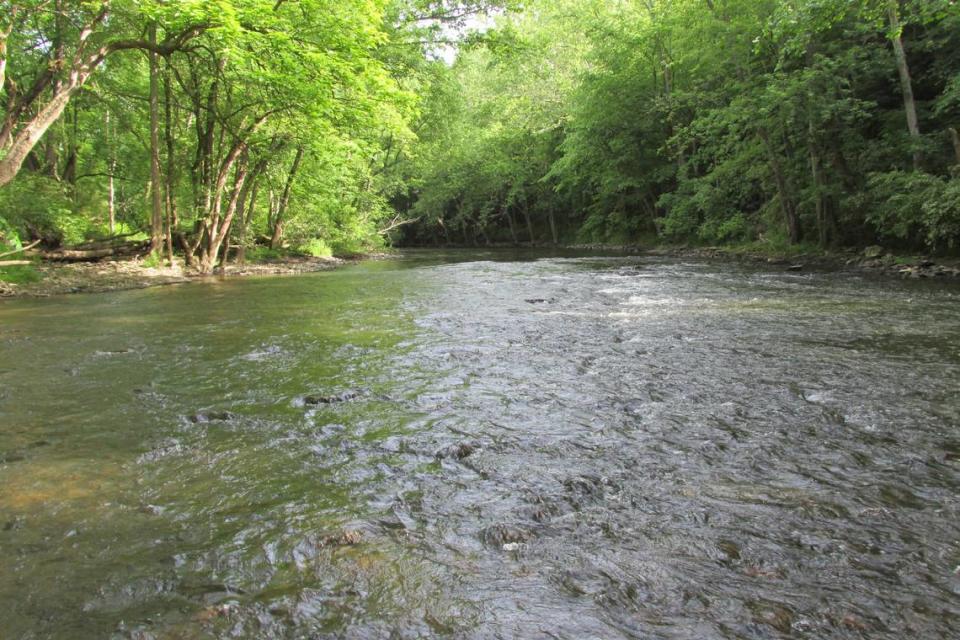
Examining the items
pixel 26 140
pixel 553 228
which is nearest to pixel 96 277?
pixel 26 140

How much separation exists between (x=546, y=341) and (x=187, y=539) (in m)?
5.82

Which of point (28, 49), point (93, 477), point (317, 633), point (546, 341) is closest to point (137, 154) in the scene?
point (28, 49)

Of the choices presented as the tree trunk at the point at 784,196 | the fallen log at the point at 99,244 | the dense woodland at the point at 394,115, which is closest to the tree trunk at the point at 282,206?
the dense woodland at the point at 394,115

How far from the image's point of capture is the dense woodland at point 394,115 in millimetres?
14250

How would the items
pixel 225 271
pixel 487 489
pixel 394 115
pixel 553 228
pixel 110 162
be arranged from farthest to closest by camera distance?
pixel 553 228
pixel 110 162
pixel 225 271
pixel 394 115
pixel 487 489

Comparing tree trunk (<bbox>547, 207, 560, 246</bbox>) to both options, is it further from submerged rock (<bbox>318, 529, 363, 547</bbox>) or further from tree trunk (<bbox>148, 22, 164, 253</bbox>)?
submerged rock (<bbox>318, 529, 363, 547</bbox>)

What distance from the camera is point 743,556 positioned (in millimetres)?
2865

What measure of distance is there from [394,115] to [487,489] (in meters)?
16.9

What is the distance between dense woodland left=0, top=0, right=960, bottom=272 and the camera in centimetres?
1425

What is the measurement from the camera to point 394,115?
727 inches

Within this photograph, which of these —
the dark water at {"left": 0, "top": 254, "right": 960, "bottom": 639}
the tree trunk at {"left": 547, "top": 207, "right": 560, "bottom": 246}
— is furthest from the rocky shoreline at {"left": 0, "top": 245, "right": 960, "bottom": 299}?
the tree trunk at {"left": 547, "top": 207, "right": 560, "bottom": 246}

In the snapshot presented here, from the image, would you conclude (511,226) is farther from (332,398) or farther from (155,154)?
(332,398)

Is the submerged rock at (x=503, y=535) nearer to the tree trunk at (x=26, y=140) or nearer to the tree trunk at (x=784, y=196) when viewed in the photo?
the tree trunk at (x=26, y=140)

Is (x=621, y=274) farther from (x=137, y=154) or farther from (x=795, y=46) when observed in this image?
(x=137, y=154)
